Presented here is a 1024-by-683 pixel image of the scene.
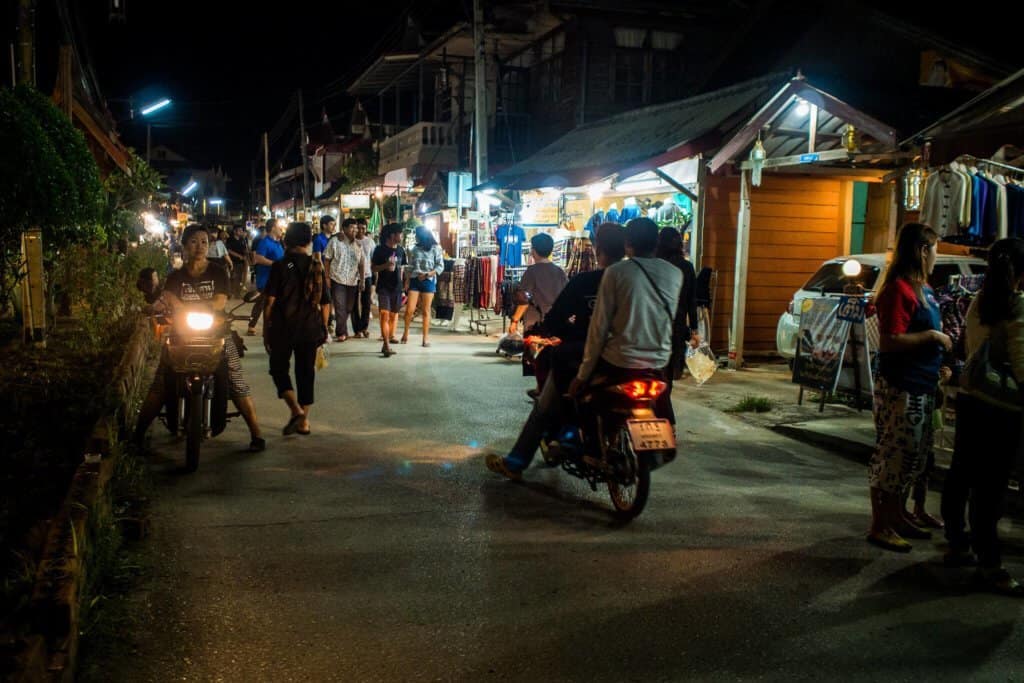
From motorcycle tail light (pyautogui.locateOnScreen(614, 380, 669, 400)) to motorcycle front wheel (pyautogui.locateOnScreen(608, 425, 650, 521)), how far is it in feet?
0.72

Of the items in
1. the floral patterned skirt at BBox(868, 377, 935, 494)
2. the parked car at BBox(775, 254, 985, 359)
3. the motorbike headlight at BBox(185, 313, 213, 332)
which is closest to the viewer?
the floral patterned skirt at BBox(868, 377, 935, 494)

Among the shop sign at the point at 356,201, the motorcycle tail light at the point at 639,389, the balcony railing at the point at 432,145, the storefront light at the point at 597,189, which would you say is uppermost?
the balcony railing at the point at 432,145

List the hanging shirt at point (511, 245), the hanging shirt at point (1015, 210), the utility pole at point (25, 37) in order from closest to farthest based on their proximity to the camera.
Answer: the hanging shirt at point (1015, 210) → the utility pole at point (25, 37) → the hanging shirt at point (511, 245)

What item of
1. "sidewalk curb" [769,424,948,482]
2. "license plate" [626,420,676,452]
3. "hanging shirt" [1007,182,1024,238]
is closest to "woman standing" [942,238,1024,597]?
"license plate" [626,420,676,452]

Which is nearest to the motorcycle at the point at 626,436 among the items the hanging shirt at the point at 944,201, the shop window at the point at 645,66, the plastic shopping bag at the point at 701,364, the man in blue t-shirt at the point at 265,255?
the plastic shopping bag at the point at 701,364

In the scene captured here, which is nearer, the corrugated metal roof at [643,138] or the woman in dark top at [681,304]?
the woman in dark top at [681,304]

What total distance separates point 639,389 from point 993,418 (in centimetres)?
201

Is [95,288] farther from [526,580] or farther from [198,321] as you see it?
[526,580]

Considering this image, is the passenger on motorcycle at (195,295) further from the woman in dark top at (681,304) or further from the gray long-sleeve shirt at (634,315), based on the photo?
the woman in dark top at (681,304)

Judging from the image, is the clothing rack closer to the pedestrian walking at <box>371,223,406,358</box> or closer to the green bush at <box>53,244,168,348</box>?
the pedestrian walking at <box>371,223,406,358</box>

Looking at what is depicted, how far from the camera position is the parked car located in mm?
11828

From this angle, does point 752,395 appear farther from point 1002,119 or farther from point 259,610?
point 259,610

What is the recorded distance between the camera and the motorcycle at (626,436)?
5.69 meters

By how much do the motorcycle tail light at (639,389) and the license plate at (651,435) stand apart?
19cm
